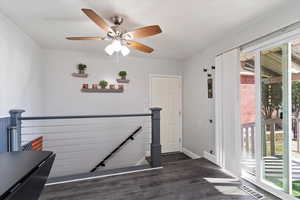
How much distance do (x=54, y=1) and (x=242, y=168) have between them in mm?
3486

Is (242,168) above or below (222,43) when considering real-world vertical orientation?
below

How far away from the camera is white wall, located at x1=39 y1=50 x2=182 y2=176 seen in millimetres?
3486

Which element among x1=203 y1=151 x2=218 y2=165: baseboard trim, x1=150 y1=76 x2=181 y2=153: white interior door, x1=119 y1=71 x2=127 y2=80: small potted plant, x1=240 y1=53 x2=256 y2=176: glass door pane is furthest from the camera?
x1=150 y1=76 x2=181 y2=153: white interior door

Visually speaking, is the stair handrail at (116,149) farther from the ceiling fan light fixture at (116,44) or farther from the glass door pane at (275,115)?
the glass door pane at (275,115)

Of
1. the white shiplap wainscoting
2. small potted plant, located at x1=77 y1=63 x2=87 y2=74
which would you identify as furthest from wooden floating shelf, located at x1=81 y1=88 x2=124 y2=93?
the white shiplap wainscoting

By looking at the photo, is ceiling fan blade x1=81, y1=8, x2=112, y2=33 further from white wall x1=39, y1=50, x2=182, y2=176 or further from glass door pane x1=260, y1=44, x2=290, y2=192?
glass door pane x1=260, y1=44, x2=290, y2=192

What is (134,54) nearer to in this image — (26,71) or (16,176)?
(26,71)

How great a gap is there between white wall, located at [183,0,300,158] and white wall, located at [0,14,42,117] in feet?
11.0

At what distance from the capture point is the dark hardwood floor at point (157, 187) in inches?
76.8

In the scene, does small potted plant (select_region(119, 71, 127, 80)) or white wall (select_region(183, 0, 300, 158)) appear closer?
white wall (select_region(183, 0, 300, 158))

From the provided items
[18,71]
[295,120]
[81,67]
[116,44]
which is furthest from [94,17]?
[295,120]

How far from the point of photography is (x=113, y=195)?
1.96 meters

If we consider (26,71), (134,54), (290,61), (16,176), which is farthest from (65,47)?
(290,61)

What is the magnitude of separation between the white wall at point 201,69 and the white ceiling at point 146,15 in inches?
5.3
